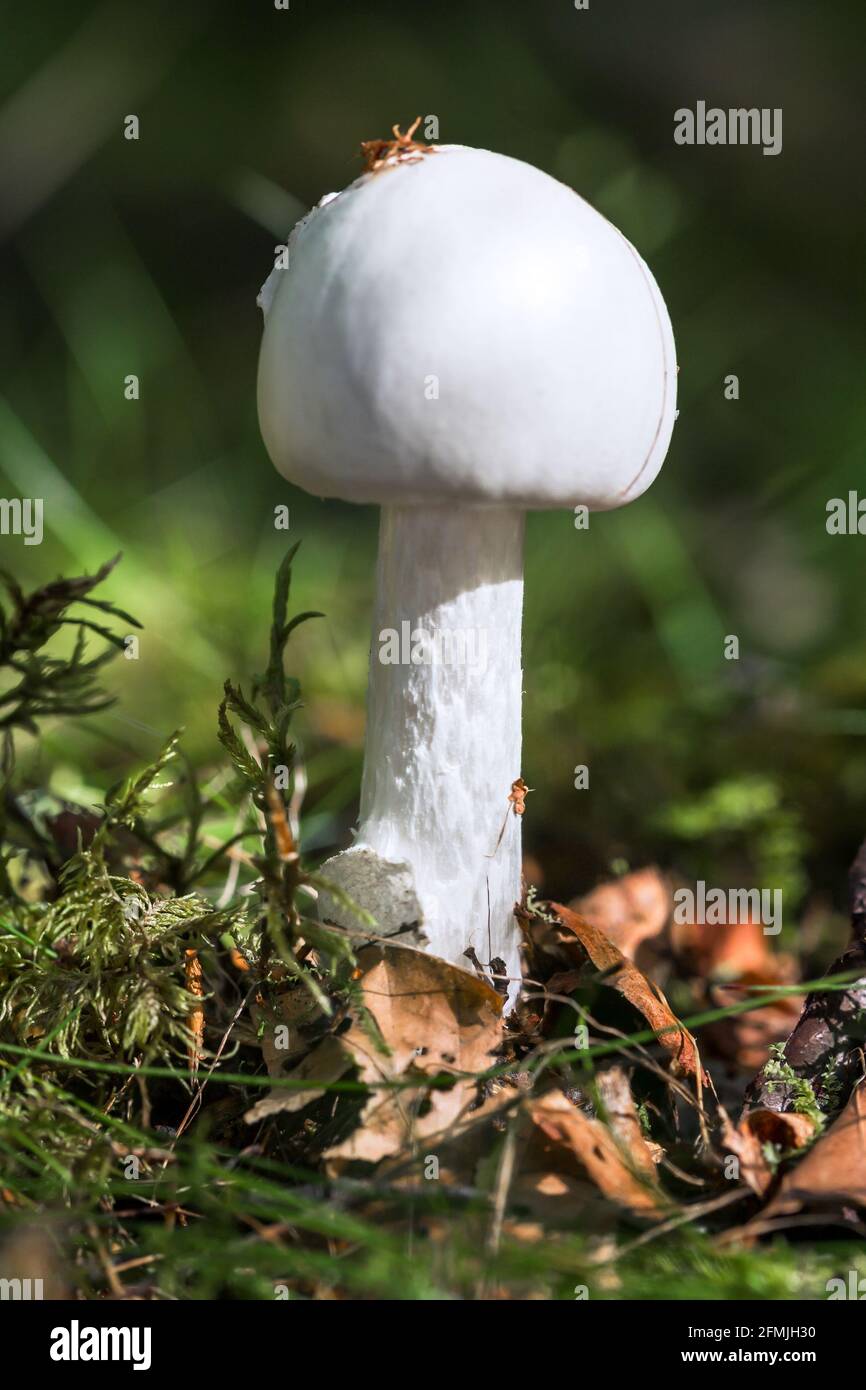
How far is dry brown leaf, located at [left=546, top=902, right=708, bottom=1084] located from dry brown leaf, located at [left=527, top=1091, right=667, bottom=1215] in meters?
0.26

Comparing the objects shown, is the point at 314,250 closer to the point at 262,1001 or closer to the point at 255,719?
the point at 255,719

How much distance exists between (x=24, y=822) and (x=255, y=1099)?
776 millimetres

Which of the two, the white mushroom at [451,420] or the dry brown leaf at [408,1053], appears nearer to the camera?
the dry brown leaf at [408,1053]

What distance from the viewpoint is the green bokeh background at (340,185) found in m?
4.24

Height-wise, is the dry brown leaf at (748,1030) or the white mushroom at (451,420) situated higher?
the white mushroom at (451,420)

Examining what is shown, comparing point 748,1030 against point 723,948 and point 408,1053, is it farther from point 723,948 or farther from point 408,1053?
point 408,1053

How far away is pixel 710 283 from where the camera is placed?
16.9 feet

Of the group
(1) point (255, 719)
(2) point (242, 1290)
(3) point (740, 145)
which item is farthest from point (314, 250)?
(3) point (740, 145)
